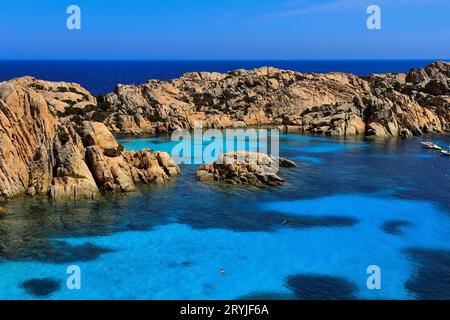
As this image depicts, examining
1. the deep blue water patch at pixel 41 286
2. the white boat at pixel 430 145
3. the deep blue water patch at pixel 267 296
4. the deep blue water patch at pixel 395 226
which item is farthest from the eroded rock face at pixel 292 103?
the deep blue water patch at pixel 267 296

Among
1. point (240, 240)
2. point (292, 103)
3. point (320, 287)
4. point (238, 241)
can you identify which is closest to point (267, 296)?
point (320, 287)

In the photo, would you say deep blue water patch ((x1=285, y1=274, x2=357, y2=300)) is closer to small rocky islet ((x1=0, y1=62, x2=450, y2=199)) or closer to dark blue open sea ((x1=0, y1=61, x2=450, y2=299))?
dark blue open sea ((x1=0, y1=61, x2=450, y2=299))

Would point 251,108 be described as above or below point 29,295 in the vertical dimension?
above

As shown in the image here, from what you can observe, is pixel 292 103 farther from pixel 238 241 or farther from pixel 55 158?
pixel 238 241

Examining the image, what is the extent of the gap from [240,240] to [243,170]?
2106 centimetres

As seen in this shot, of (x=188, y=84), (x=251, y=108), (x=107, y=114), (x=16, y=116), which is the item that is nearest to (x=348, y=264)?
(x=16, y=116)

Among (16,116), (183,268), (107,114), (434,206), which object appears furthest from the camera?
(107,114)

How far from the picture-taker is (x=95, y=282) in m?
35.5

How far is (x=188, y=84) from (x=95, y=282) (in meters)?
114

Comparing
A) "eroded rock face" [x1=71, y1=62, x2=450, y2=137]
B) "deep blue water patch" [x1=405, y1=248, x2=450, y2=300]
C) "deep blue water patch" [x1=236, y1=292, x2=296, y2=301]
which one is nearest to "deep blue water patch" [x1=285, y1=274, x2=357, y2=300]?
"deep blue water patch" [x1=236, y1=292, x2=296, y2=301]

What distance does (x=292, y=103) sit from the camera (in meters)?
131

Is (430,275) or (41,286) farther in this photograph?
(430,275)

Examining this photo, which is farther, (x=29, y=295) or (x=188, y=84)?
(x=188, y=84)
